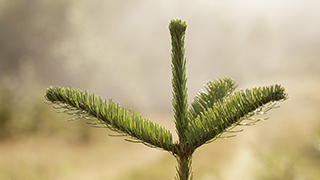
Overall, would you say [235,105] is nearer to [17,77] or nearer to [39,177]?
[39,177]

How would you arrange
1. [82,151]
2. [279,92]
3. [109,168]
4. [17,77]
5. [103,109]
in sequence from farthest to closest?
[17,77]
[82,151]
[109,168]
[103,109]
[279,92]

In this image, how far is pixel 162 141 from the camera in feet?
2.57

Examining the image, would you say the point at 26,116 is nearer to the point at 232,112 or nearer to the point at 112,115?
the point at 112,115

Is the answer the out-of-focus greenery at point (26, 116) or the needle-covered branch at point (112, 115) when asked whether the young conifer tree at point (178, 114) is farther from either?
the out-of-focus greenery at point (26, 116)

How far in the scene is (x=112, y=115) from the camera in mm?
773

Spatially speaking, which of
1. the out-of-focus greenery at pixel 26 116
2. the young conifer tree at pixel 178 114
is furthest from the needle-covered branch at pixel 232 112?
the out-of-focus greenery at pixel 26 116

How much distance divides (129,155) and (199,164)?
3042 mm

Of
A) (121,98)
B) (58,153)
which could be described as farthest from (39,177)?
(121,98)

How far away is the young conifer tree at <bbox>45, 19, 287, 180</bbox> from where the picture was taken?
730mm

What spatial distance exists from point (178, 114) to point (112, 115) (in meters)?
0.20

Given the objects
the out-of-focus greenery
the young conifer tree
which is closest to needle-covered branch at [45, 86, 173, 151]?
the young conifer tree

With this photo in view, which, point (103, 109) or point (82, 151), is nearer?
point (103, 109)

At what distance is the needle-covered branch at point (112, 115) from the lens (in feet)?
2.55

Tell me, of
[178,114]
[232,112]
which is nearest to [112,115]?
[178,114]
